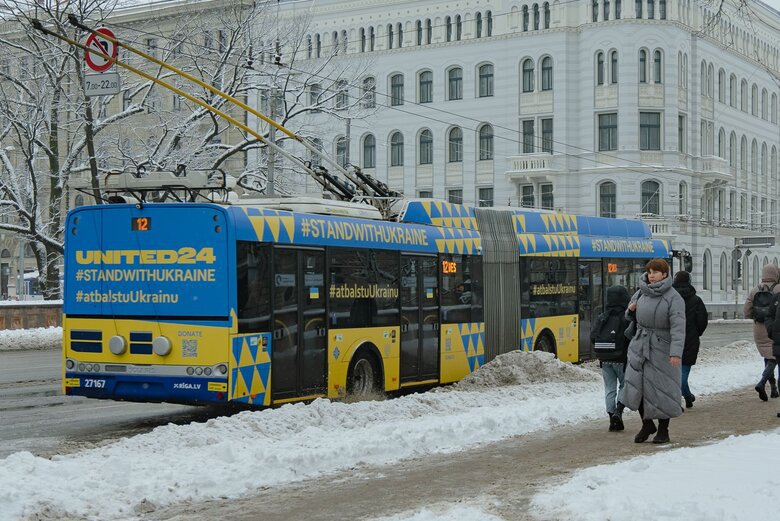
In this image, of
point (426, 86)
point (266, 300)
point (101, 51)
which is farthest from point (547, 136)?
point (266, 300)

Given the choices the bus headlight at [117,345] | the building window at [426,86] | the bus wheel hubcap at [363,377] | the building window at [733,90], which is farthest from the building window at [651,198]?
the bus headlight at [117,345]

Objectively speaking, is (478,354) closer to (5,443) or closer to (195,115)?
(5,443)

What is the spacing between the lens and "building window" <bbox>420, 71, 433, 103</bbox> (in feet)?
240

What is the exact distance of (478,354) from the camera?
789 inches

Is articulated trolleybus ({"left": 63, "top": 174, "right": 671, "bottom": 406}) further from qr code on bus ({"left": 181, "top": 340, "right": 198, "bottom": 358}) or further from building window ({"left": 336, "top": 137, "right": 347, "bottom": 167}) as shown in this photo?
building window ({"left": 336, "top": 137, "right": 347, "bottom": 167})

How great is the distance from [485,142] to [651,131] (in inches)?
375

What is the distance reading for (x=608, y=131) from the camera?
67.1 meters

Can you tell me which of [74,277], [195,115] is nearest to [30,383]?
[74,277]

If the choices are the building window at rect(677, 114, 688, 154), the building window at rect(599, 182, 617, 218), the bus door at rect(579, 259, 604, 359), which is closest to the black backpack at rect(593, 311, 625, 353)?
the bus door at rect(579, 259, 604, 359)

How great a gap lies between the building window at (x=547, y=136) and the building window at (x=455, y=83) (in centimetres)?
596

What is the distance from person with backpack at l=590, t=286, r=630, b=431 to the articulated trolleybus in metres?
3.68

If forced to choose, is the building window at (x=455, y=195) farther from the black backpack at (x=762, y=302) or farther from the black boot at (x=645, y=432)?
the black boot at (x=645, y=432)

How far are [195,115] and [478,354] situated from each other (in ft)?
71.4

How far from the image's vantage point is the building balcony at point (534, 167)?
67438 mm
